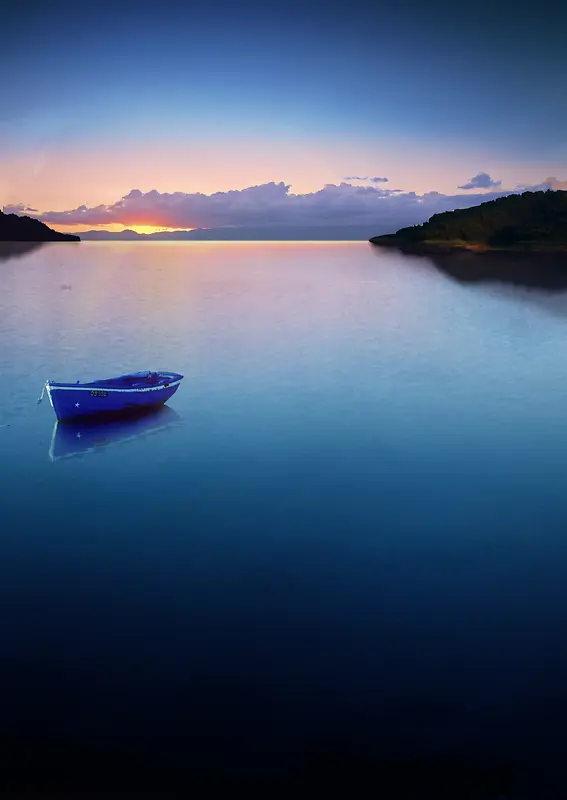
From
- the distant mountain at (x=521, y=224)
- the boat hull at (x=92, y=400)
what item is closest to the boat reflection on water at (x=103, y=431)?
the boat hull at (x=92, y=400)

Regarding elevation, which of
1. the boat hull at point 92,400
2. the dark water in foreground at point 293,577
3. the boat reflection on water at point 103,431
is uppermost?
the boat hull at point 92,400

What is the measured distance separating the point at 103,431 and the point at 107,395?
172 centimetres

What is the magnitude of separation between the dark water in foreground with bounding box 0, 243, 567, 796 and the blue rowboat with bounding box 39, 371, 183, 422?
3.18ft

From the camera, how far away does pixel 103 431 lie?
27.4 m

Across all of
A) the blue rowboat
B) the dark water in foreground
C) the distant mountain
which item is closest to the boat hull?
the blue rowboat

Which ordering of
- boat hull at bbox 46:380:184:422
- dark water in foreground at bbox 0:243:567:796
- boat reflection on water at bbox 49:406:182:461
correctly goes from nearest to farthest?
dark water in foreground at bbox 0:243:567:796 < boat reflection on water at bbox 49:406:182:461 < boat hull at bbox 46:380:184:422

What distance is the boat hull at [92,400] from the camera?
27.6 m

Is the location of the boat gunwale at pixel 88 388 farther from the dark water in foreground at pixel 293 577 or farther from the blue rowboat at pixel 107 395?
the dark water in foreground at pixel 293 577

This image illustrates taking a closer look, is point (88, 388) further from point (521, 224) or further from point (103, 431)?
point (521, 224)

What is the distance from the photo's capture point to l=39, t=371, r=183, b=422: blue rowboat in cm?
2762

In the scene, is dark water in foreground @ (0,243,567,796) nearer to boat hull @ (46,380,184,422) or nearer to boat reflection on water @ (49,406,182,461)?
boat reflection on water @ (49,406,182,461)

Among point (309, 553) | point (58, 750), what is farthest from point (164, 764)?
point (309, 553)

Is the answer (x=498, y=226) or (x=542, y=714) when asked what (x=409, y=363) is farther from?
(x=498, y=226)

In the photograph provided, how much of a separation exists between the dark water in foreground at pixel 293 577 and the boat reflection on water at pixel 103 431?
0.17 metres
